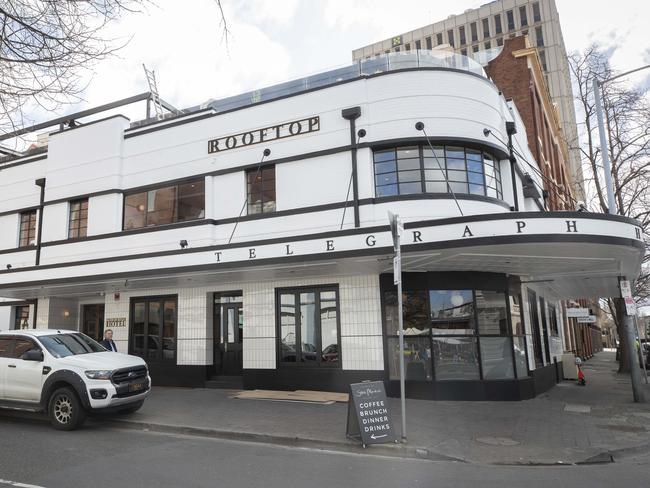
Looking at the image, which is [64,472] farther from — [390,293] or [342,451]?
[390,293]

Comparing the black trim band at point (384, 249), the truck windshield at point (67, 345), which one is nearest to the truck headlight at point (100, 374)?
the truck windshield at point (67, 345)

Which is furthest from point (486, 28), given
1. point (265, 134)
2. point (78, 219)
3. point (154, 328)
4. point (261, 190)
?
point (154, 328)

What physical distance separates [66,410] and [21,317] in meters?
12.4

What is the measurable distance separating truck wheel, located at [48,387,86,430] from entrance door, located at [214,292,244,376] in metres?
5.93

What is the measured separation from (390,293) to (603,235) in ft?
16.8

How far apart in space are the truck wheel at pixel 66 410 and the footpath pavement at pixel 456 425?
1.02 m

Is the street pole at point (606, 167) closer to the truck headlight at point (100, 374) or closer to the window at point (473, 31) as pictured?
the truck headlight at point (100, 374)

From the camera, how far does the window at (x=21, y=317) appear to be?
19.3m

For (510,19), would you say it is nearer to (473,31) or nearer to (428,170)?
(473,31)

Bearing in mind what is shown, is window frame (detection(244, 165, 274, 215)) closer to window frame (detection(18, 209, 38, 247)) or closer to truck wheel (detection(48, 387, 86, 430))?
truck wheel (detection(48, 387, 86, 430))

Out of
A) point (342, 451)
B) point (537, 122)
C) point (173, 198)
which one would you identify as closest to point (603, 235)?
point (342, 451)

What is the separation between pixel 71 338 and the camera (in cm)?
1070

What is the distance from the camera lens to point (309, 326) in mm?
13773

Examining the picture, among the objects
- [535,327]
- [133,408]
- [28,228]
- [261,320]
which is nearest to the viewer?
[133,408]
